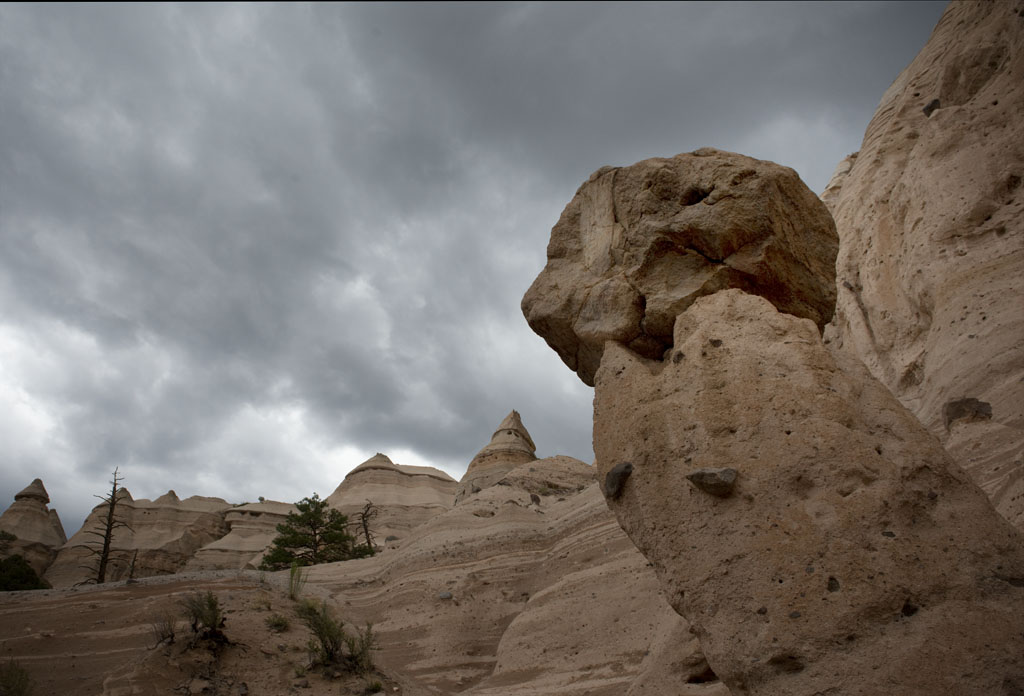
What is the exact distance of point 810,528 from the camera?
358 centimetres

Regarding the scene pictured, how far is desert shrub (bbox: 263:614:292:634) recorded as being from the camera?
8781mm

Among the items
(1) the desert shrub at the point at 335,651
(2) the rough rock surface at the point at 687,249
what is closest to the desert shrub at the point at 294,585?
(1) the desert shrub at the point at 335,651

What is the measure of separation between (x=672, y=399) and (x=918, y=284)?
8.53m

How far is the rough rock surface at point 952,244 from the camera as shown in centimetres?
771

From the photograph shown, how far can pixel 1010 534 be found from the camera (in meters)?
3.53

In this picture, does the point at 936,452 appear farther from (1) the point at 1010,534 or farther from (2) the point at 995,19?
(2) the point at 995,19

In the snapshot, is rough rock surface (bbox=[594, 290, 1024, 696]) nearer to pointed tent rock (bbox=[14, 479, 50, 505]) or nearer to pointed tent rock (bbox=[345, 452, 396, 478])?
pointed tent rock (bbox=[345, 452, 396, 478])

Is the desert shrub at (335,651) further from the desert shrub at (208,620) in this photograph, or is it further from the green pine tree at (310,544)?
the green pine tree at (310,544)

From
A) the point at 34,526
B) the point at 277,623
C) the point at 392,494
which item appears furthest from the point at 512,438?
the point at 34,526

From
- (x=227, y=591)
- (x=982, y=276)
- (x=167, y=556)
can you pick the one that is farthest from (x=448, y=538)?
(x=167, y=556)

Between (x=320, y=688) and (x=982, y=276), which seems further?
(x=982, y=276)

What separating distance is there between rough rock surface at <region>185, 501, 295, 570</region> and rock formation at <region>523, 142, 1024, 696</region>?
26.2 metres

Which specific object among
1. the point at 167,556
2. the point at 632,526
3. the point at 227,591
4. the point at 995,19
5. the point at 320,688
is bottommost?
the point at 320,688

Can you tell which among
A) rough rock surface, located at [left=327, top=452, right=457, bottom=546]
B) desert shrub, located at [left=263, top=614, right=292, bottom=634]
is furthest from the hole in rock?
rough rock surface, located at [left=327, top=452, right=457, bottom=546]
